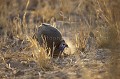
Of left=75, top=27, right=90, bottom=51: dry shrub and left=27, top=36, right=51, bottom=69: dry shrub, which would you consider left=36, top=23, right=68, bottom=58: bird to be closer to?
left=75, top=27, right=90, bottom=51: dry shrub

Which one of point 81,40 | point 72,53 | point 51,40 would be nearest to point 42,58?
point 51,40

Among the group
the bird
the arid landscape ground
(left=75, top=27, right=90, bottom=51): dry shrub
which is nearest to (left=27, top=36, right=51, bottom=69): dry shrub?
the arid landscape ground

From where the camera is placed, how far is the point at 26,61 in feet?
15.6

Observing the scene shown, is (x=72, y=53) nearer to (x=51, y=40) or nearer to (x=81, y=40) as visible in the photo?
(x=81, y=40)

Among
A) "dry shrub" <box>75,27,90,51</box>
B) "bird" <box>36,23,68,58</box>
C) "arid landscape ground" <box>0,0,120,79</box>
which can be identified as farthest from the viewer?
"dry shrub" <box>75,27,90,51</box>

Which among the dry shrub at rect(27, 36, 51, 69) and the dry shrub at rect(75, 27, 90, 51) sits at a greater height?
the dry shrub at rect(75, 27, 90, 51)

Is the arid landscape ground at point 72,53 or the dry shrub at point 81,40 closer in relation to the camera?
the arid landscape ground at point 72,53

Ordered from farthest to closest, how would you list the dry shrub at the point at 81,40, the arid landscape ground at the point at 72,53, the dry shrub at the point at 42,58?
the dry shrub at the point at 81,40 → the dry shrub at the point at 42,58 → the arid landscape ground at the point at 72,53

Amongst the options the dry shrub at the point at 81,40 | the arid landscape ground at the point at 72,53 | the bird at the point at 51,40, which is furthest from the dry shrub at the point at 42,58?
the dry shrub at the point at 81,40

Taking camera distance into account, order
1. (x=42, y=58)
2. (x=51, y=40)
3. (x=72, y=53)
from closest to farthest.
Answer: (x=42, y=58) → (x=51, y=40) → (x=72, y=53)

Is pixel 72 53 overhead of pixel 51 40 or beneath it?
beneath

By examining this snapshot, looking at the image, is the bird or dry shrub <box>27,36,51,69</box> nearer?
dry shrub <box>27,36,51,69</box>

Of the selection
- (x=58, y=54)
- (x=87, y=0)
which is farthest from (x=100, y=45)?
(x=87, y=0)

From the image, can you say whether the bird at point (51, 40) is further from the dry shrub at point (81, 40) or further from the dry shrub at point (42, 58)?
the dry shrub at point (42, 58)
